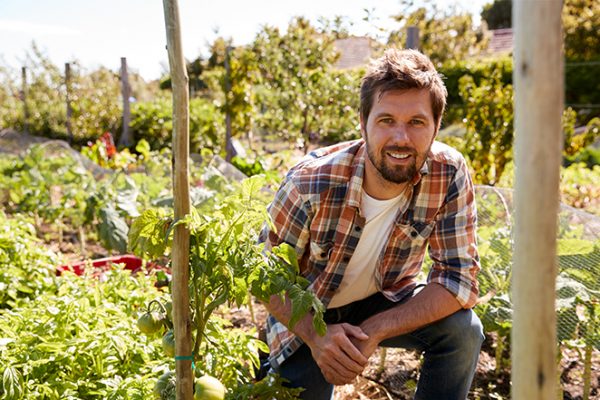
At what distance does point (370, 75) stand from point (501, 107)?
3653 mm

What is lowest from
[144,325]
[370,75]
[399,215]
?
[144,325]

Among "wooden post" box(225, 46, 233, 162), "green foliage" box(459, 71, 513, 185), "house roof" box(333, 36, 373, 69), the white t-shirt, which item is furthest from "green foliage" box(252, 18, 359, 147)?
"house roof" box(333, 36, 373, 69)

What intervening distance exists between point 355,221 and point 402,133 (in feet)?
1.18

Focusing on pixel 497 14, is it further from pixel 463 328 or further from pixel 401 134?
pixel 463 328

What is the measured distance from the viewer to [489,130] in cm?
549

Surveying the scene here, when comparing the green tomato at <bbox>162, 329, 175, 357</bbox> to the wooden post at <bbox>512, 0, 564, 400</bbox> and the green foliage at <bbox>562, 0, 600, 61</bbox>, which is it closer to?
the wooden post at <bbox>512, 0, 564, 400</bbox>

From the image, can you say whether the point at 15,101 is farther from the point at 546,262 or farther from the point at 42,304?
the point at 546,262

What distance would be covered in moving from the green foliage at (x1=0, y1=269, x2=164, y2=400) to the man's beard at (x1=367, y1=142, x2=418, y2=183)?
982 millimetres

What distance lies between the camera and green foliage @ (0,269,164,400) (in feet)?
5.87

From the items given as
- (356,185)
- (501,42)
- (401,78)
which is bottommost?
(356,185)

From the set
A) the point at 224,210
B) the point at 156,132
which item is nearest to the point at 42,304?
the point at 224,210

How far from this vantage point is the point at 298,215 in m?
2.12

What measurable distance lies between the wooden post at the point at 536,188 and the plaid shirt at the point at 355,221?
1.23 m

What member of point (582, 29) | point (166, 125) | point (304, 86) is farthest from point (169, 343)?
point (582, 29)
